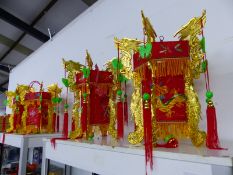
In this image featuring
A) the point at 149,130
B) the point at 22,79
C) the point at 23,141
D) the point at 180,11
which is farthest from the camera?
the point at 22,79

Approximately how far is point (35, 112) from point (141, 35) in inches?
33.0

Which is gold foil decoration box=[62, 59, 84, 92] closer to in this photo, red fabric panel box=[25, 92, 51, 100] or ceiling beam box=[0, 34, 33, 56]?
red fabric panel box=[25, 92, 51, 100]

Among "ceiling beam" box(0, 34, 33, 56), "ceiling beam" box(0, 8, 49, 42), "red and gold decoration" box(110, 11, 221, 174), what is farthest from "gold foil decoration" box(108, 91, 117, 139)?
"ceiling beam" box(0, 34, 33, 56)

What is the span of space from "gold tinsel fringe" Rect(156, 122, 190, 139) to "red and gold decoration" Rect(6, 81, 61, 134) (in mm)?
966

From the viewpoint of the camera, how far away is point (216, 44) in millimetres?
778

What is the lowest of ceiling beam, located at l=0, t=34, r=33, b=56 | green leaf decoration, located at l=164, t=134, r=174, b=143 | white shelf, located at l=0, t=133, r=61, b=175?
white shelf, located at l=0, t=133, r=61, b=175

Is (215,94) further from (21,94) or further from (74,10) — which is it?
(74,10)

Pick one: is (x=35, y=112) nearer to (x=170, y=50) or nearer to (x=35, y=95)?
(x=35, y=95)

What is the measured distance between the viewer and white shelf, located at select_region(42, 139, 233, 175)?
17.7 inches

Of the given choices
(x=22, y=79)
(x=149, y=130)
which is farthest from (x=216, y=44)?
(x=22, y=79)

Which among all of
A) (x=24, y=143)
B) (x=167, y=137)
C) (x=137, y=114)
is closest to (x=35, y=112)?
(x=24, y=143)

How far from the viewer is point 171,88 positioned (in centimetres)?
66

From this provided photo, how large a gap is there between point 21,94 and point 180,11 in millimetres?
1222

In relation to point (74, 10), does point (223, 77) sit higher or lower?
lower
